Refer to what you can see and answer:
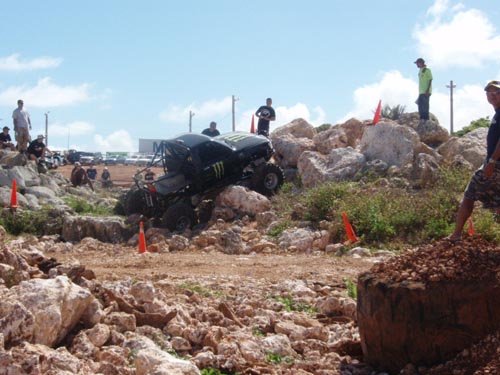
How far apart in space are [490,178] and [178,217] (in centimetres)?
895

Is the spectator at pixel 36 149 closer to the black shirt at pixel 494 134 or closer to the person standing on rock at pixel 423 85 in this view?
the person standing on rock at pixel 423 85

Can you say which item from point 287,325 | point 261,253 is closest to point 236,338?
point 287,325

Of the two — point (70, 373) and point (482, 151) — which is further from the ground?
point (482, 151)

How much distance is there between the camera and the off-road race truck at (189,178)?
14836mm

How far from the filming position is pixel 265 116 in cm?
1934

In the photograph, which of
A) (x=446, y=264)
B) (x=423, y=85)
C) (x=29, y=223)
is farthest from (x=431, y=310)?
(x=423, y=85)

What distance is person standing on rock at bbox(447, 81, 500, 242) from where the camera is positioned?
6270 millimetres

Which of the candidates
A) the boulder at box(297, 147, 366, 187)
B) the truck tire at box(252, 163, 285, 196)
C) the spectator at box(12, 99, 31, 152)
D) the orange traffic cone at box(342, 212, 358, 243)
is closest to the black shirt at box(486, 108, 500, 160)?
the orange traffic cone at box(342, 212, 358, 243)

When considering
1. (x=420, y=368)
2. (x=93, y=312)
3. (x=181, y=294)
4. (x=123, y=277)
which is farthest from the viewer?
(x=123, y=277)

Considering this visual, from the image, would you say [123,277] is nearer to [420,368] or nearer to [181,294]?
[181,294]

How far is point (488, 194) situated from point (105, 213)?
468 inches

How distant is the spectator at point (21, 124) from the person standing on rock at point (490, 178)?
16478 millimetres

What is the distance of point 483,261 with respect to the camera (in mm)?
4938

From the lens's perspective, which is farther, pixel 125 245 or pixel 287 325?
pixel 125 245
